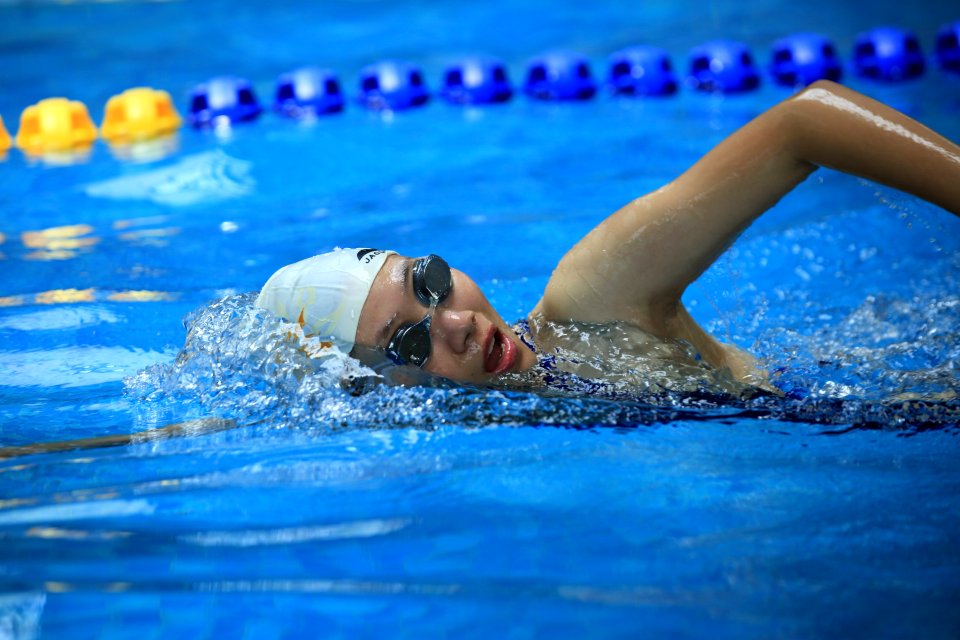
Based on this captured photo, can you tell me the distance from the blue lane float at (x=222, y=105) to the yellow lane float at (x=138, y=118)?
0.49ft

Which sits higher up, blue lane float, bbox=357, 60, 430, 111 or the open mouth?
blue lane float, bbox=357, 60, 430, 111

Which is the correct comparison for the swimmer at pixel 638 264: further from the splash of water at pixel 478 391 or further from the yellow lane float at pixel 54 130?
the yellow lane float at pixel 54 130

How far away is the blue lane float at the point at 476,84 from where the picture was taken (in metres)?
7.20

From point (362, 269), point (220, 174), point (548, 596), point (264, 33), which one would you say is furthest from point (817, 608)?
point (264, 33)

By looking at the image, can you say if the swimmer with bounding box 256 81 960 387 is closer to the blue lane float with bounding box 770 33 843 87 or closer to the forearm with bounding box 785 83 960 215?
the forearm with bounding box 785 83 960 215

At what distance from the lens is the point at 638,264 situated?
273 centimetres

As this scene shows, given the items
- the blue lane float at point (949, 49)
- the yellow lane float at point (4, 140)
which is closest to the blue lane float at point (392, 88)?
the yellow lane float at point (4, 140)

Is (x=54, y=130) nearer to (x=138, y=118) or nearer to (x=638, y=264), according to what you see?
(x=138, y=118)

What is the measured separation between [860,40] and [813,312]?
3852mm

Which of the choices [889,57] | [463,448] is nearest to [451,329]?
[463,448]

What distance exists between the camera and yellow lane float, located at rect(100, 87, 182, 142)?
6.74m

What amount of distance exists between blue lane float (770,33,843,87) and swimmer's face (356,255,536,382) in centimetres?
491

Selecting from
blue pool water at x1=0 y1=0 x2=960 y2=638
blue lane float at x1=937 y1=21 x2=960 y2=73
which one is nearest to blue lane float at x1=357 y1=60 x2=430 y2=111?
blue pool water at x1=0 y1=0 x2=960 y2=638

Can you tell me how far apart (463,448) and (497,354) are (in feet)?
0.85
